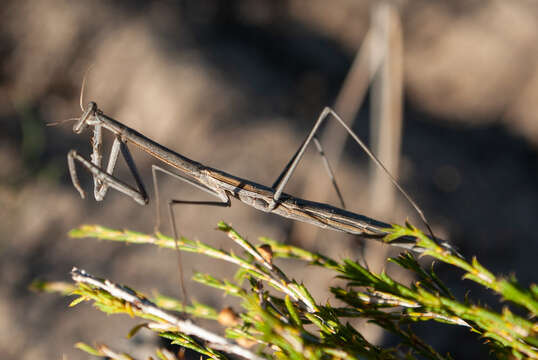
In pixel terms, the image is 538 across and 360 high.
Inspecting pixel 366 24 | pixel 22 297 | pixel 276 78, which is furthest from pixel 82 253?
pixel 366 24

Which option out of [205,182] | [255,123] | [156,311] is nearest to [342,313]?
[156,311]

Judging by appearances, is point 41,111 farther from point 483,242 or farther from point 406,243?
point 483,242

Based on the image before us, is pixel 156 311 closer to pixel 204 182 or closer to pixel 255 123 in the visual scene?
pixel 204 182

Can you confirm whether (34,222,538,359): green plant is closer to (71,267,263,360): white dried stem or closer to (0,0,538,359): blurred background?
(71,267,263,360): white dried stem

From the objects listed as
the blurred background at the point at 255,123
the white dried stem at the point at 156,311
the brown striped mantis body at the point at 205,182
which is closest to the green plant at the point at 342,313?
the white dried stem at the point at 156,311

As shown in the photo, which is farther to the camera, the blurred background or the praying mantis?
the blurred background

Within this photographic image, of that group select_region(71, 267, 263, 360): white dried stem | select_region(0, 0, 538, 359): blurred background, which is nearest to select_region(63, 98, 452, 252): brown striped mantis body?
select_region(71, 267, 263, 360): white dried stem

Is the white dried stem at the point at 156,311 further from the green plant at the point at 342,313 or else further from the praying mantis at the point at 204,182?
the praying mantis at the point at 204,182

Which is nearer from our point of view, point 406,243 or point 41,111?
point 406,243
